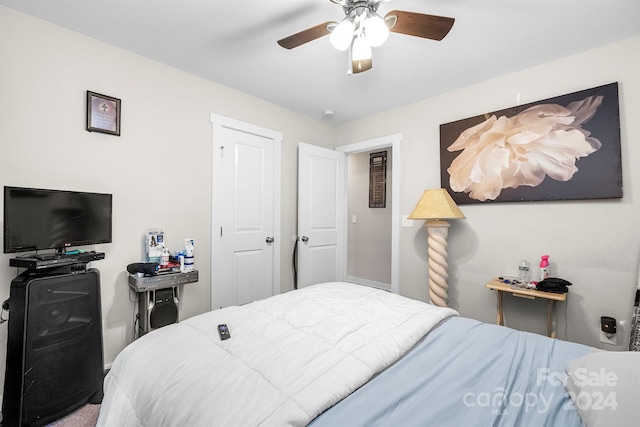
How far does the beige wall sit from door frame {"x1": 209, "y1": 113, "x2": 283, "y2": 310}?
1.44 metres

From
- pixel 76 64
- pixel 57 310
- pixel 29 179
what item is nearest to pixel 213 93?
pixel 76 64

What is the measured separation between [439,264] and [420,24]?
2.05 meters

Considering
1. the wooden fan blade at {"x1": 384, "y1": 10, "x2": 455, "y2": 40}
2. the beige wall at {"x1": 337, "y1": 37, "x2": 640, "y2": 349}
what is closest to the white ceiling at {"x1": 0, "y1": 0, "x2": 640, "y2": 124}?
the beige wall at {"x1": 337, "y1": 37, "x2": 640, "y2": 349}

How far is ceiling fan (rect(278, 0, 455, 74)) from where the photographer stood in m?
1.46

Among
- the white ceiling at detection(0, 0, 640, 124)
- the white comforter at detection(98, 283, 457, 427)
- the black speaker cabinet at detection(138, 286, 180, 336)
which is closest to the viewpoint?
the white comforter at detection(98, 283, 457, 427)

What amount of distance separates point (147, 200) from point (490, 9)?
2840 mm

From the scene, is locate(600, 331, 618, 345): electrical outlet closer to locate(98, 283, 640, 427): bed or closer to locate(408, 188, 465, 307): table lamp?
locate(408, 188, 465, 307): table lamp

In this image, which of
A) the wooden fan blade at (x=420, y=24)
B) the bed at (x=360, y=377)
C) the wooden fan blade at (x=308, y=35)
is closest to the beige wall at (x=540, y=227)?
the bed at (x=360, y=377)

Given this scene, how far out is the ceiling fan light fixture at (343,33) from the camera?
1474 millimetres

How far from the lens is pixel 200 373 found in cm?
98

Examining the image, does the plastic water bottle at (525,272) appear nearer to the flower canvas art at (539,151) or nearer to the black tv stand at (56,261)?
the flower canvas art at (539,151)

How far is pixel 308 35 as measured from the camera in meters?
1.67

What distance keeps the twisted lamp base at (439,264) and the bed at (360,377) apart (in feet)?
4.37

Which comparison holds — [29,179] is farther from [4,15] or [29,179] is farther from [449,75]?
[449,75]
